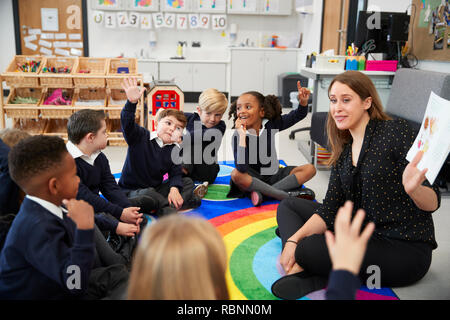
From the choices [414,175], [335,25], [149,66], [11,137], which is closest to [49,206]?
[11,137]

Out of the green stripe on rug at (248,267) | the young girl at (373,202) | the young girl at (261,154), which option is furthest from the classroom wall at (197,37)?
the young girl at (373,202)

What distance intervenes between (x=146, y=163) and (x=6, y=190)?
102 centimetres

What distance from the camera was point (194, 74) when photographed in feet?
23.4

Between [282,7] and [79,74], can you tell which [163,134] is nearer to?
[79,74]

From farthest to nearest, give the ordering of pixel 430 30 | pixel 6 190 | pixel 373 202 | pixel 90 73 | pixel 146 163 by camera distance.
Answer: pixel 90 73 < pixel 430 30 < pixel 146 163 < pixel 373 202 < pixel 6 190

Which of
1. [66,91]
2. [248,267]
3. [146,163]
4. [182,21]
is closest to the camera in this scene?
[248,267]

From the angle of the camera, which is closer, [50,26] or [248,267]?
[248,267]

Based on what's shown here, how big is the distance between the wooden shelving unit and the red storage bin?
2097 millimetres

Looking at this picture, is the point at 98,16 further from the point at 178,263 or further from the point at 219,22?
the point at 178,263

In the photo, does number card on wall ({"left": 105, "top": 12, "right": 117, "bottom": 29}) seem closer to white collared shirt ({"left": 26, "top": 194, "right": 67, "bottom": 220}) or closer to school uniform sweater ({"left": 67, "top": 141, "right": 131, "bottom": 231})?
school uniform sweater ({"left": 67, "top": 141, "right": 131, "bottom": 231})

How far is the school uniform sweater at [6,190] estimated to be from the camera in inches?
61.2

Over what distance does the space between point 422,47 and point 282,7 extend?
12.7ft

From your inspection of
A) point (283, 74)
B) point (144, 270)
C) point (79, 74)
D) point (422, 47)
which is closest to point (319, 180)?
point (422, 47)

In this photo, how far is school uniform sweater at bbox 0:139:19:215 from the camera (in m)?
1.55
